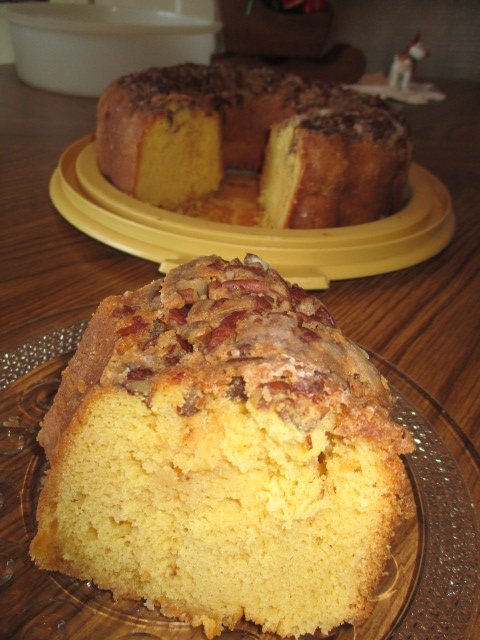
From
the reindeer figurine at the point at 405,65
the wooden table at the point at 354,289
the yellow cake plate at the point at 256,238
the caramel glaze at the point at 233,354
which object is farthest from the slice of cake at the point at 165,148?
the reindeer figurine at the point at 405,65

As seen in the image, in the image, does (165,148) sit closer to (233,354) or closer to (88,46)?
(88,46)

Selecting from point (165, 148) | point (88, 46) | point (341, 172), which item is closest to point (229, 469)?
point (341, 172)

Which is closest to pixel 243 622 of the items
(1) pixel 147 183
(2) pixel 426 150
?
(1) pixel 147 183

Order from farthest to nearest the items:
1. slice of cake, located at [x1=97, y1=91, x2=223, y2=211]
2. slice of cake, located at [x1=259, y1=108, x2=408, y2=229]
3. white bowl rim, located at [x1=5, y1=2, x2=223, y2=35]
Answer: white bowl rim, located at [x1=5, y1=2, x2=223, y2=35], slice of cake, located at [x1=97, y1=91, x2=223, y2=211], slice of cake, located at [x1=259, y1=108, x2=408, y2=229]

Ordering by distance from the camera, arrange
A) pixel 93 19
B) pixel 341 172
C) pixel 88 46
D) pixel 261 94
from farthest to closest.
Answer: pixel 93 19 < pixel 88 46 < pixel 261 94 < pixel 341 172

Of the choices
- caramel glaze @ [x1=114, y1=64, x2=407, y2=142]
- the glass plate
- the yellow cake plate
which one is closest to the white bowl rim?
caramel glaze @ [x1=114, y1=64, x2=407, y2=142]

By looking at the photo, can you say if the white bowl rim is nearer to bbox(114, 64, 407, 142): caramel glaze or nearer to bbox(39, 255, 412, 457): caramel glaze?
bbox(114, 64, 407, 142): caramel glaze

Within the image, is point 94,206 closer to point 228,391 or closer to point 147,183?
point 147,183
